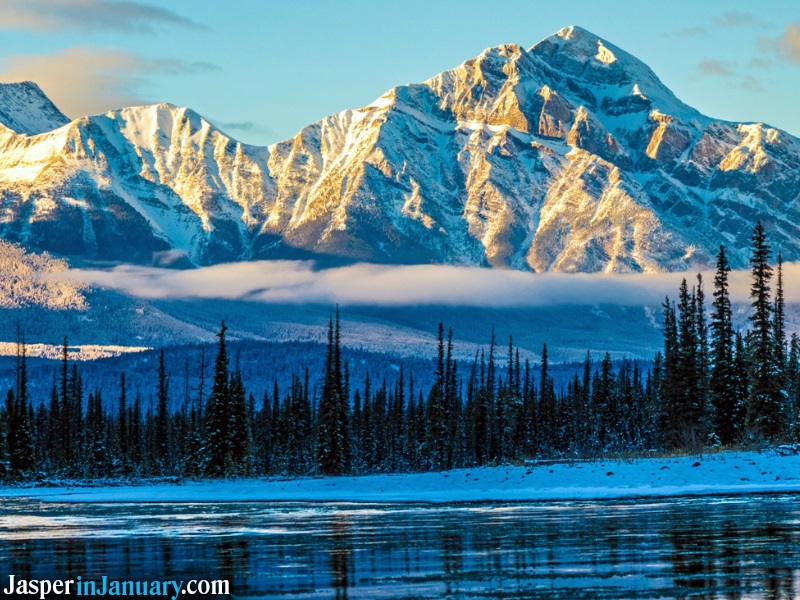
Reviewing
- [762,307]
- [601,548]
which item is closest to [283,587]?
[601,548]

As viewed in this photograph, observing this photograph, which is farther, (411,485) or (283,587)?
(411,485)

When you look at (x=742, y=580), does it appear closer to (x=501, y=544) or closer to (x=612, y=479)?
(x=501, y=544)

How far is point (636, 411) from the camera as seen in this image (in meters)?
153

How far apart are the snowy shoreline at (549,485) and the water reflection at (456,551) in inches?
205

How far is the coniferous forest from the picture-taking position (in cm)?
9262

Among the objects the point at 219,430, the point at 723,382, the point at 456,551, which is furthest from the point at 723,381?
the point at 456,551

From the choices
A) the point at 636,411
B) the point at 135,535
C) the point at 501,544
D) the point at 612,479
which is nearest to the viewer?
the point at 501,544

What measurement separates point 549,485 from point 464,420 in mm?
98488

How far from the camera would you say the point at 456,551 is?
33.7 metres

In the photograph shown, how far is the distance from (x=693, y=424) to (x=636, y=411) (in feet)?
186

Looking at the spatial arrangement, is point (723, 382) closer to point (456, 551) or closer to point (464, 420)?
point (456, 551)

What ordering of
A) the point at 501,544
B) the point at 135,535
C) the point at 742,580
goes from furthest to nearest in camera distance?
the point at 135,535, the point at 501,544, the point at 742,580

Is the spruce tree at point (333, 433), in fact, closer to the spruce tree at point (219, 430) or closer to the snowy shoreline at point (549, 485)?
the spruce tree at point (219, 430)

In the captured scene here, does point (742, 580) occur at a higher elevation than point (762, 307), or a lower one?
lower
